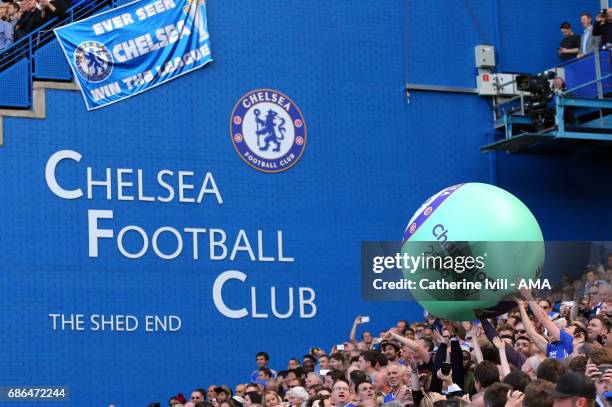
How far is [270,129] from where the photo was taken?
19281 millimetres

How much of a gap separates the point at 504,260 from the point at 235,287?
9.69 meters

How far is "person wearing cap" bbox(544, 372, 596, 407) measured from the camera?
5309mm

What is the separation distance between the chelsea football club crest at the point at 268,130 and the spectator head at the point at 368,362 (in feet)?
23.5

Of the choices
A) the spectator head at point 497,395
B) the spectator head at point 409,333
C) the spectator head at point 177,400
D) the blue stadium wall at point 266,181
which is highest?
the blue stadium wall at point 266,181

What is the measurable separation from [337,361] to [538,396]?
802 centimetres

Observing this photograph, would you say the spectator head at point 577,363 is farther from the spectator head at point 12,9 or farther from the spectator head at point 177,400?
the spectator head at point 12,9

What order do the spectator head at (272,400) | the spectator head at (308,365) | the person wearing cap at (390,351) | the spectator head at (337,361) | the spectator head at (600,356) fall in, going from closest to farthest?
the spectator head at (600,356)
the spectator head at (272,400)
the person wearing cap at (390,351)
the spectator head at (337,361)
the spectator head at (308,365)

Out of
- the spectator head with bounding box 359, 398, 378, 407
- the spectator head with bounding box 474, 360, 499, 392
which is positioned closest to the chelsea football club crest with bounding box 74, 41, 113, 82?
the spectator head with bounding box 359, 398, 378, 407

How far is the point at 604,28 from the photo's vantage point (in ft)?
63.3

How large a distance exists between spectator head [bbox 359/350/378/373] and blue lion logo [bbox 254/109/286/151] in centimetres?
736

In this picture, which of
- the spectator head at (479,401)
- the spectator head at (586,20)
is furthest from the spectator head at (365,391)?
the spectator head at (586,20)

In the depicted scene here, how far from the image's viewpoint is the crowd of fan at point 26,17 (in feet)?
60.5

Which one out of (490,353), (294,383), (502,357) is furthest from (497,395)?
(294,383)

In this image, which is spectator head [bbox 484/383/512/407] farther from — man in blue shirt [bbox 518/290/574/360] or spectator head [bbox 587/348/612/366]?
man in blue shirt [bbox 518/290/574/360]
